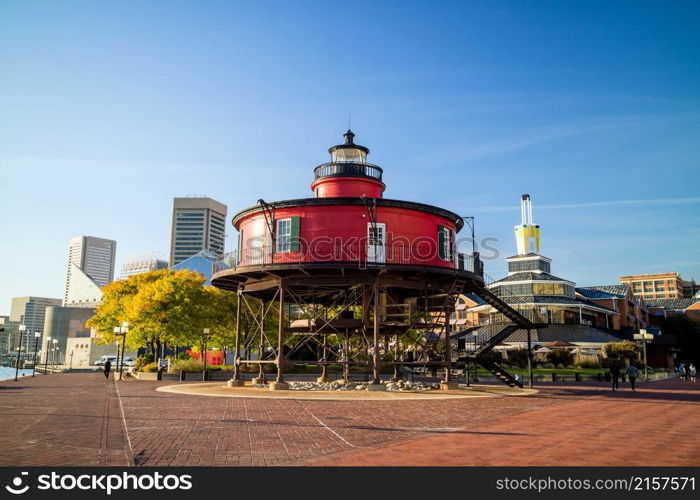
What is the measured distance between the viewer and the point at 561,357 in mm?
59062

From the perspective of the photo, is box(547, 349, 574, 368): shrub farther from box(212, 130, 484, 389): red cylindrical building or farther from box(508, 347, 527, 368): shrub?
box(212, 130, 484, 389): red cylindrical building

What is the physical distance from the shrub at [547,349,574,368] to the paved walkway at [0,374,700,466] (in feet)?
133

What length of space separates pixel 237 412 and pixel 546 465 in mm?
10480

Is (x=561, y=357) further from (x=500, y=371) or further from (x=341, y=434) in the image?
(x=341, y=434)

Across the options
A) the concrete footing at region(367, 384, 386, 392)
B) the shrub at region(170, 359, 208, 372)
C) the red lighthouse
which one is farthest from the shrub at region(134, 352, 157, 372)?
the concrete footing at region(367, 384, 386, 392)

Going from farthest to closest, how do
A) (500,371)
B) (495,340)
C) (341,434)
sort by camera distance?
(500,371) < (495,340) < (341,434)

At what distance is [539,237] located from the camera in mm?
76625

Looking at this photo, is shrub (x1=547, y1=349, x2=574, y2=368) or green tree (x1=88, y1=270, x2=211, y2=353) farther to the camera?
shrub (x1=547, y1=349, x2=574, y2=368)

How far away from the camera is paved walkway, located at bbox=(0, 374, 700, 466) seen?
9547 millimetres

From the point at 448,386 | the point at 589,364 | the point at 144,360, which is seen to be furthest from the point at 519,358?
the point at 144,360

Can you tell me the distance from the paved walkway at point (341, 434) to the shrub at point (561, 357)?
40456 millimetres

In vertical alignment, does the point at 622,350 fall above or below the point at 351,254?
below

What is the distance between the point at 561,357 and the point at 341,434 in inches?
2065
